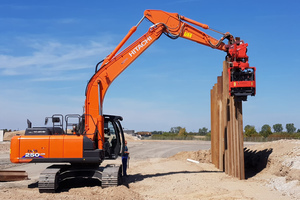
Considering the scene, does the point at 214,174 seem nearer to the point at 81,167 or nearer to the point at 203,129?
the point at 81,167

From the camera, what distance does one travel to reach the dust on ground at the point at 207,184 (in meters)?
10.6

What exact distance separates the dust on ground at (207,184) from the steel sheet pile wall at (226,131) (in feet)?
1.93

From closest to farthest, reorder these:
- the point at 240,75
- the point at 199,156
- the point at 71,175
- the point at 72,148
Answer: the point at 72,148 < the point at 71,175 < the point at 240,75 < the point at 199,156

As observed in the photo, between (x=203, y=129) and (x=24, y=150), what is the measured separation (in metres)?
149

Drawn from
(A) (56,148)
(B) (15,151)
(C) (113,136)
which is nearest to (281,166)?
(C) (113,136)

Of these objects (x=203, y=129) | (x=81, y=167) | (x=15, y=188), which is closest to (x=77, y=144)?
(x=81, y=167)

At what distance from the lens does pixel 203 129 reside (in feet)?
515

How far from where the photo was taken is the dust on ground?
1055 centimetres

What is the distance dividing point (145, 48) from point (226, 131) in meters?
5.22

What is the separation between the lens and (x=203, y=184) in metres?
12.4

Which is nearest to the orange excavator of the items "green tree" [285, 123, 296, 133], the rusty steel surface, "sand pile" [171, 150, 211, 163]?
the rusty steel surface

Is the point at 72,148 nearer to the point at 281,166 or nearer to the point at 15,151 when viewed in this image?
the point at 15,151

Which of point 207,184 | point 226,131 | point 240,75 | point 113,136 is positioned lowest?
point 207,184

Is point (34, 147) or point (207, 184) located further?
point (207, 184)
